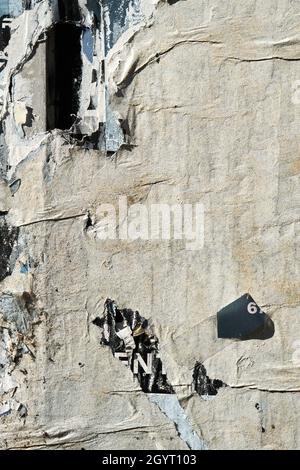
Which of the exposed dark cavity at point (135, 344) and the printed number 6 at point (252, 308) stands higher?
the printed number 6 at point (252, 308)

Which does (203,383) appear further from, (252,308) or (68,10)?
(68,10)

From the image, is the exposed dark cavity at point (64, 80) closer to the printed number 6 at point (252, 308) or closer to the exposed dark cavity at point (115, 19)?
the exposed dark cavity at point (115, 19)

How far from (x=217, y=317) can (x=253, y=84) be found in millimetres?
467

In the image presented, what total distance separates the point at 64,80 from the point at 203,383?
2.24ft

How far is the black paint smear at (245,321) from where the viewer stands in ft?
4.24

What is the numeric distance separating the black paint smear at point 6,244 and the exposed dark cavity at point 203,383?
0.44 meters

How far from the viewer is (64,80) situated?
52.8 inches

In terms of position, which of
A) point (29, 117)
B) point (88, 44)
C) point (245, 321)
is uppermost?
point (88, 44)

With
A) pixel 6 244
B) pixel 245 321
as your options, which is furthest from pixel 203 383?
pixel 6 244

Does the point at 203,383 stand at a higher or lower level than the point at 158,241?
lower

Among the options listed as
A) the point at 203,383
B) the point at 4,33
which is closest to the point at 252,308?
the point at 203,383

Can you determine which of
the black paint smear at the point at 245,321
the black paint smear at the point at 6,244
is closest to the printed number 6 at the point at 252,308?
the black paint smear at the point at 245,321

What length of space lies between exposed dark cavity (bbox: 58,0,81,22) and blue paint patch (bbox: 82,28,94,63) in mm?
33
